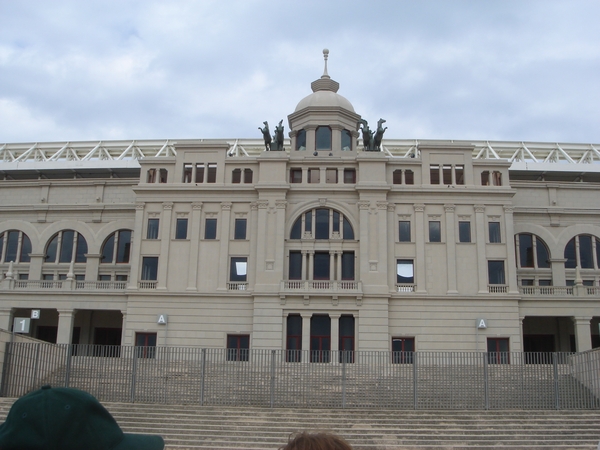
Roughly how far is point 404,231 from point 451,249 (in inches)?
156

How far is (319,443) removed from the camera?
11.7 feet

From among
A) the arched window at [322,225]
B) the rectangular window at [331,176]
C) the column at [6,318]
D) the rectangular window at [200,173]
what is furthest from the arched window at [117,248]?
the rectangular window at [331,176]

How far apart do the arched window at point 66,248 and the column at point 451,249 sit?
31.8m

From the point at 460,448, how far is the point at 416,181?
30.1m

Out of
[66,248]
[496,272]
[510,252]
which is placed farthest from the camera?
[66,248]

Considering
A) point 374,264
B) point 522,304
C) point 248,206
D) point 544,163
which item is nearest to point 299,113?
point 248,206

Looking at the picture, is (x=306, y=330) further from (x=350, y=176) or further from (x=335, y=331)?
(x=350, y=176)

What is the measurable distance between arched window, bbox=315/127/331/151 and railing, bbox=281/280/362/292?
12.4 m

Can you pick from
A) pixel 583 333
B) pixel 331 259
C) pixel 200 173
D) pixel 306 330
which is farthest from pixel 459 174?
pixel 200 173

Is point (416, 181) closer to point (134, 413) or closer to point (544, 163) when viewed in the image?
point (544, 163)

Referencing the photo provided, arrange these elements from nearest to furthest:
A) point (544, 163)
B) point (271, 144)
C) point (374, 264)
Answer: point (374, 264) < point (271, 144) < point (544, 163)

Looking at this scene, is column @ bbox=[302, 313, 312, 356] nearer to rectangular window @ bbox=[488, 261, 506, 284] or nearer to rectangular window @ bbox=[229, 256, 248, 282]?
rectangular window @ bbox=[229, 256, 248, 282]

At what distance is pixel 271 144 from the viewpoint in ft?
184

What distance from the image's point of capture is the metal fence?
32.3 m
